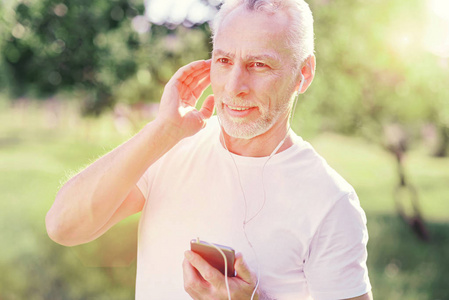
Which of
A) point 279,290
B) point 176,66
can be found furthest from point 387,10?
point 279,290

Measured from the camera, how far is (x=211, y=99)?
185cm

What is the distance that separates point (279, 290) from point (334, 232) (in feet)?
0.92

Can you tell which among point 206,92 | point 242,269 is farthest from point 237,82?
point 206,92

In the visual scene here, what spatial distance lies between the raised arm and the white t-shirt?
17 cm

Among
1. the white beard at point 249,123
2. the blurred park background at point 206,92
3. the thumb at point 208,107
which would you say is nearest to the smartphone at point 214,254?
the white beard at point 249,123

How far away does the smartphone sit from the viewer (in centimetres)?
148

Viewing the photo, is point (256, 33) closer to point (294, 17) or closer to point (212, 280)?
point (294, 17)

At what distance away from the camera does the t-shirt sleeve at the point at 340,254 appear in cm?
155

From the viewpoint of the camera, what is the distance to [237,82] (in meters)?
1.61

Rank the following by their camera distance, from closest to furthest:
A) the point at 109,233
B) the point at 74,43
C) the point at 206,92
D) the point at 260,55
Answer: the point at 260,55
the point at 206,92
the point at 74,43
the point at 109,233

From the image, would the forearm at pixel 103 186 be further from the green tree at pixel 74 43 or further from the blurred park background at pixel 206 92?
the green tree at pixel 74 43

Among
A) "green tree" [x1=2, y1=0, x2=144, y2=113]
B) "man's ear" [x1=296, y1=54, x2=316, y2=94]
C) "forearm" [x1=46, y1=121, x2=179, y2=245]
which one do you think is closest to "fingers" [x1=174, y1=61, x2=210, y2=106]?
"forearm" [x1=46, y1=121, x2=179, y2=245]

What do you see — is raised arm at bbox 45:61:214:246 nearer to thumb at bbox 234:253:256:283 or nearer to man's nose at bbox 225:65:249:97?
man's nose at bbox 225:65:249:97

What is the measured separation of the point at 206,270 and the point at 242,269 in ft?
0.37
